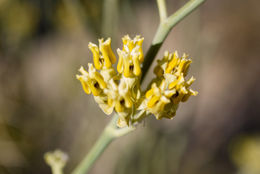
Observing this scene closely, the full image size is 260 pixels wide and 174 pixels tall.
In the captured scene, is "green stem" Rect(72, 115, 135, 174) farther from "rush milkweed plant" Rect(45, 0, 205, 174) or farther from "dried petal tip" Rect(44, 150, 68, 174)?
"dried petal tip" Rect(44, 150, 68, 174)

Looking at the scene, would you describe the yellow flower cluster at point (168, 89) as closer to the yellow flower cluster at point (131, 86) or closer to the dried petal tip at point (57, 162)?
the yellow flower cluster at point (131, 86)

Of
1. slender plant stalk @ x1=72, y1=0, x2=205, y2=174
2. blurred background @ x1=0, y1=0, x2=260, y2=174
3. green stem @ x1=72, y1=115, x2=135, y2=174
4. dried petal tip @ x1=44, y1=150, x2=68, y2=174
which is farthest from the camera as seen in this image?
blurred background @ x1=0, y1=0, x2=260, y2=174

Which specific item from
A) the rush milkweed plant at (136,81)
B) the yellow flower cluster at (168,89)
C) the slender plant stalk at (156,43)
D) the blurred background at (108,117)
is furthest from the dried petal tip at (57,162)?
the blurred background at (108,117)

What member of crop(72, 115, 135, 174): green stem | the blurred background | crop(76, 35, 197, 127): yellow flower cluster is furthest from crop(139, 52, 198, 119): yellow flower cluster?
the blurred background

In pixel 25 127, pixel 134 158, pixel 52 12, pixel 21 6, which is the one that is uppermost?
pixel 21 6

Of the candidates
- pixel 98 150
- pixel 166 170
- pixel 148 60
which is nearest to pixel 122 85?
pixel 148 60

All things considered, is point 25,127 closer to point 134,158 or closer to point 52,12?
point 134,158

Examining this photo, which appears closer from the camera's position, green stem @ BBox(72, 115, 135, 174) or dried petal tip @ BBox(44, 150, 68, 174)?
green stem @ BBox(72, 115, 135, 174)
